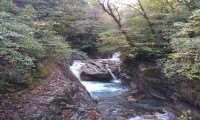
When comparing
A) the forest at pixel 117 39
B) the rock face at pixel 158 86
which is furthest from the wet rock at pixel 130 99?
the forest at pixel 117 39

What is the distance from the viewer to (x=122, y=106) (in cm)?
1101

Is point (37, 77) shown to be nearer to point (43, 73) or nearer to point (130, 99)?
point (43, 73)

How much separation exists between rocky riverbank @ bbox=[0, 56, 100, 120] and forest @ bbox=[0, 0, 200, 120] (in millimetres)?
368

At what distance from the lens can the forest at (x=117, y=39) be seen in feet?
24.7

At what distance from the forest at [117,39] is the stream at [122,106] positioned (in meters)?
1.32

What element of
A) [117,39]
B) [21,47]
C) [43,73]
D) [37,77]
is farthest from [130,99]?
[21,47]

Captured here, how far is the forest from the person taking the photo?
296 inches

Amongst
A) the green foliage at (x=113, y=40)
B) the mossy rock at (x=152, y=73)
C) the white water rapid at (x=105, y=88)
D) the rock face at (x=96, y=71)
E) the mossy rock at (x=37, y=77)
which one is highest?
the green foliage at (x=113, y=40)

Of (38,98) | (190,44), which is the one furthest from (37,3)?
(190,44)

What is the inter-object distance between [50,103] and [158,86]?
21.6 feet

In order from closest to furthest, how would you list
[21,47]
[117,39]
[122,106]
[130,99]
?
[21,47], [122,106], [130,99], [117,39]

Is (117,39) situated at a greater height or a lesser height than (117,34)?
lesser

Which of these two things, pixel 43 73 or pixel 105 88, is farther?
pixel 105 88

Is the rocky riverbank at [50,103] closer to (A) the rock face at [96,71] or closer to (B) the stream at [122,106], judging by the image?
(B) the stream at [122,106]
